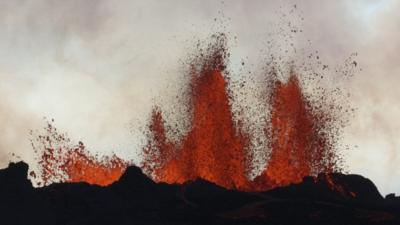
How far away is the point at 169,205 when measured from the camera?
6153cm

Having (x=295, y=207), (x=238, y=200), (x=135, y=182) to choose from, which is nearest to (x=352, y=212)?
(x=295, y=207)

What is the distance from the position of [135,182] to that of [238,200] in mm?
8774

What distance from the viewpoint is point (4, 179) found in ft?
192

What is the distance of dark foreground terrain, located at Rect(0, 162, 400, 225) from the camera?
2254 inches

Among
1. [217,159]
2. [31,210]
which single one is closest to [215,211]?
[31,210]

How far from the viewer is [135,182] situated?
64125 mm

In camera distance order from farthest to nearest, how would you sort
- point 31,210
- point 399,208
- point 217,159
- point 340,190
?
point 217,159 → point 340,190 → point 399,208 → point 31,210

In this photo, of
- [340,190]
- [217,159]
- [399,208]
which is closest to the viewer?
[399,208]

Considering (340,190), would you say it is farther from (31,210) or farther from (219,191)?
(31,210)

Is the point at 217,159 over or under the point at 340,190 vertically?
over

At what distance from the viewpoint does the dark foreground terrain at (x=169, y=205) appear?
57250mm

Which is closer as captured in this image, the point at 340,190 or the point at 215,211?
the point at 215,211

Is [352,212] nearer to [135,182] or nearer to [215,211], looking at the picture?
[215,211]

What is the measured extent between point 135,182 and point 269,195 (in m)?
10.8
